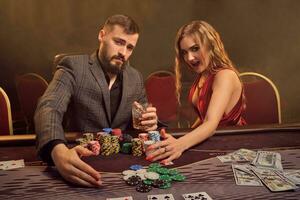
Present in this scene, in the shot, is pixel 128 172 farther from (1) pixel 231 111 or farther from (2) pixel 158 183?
(1) pixel 231 111

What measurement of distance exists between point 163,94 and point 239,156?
1975 mm

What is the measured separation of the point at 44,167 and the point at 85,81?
2.42 ft

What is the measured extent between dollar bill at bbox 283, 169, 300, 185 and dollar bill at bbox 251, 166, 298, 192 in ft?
0.07

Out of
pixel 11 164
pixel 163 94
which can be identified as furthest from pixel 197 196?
pixel 163 94

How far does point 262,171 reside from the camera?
1.38 m

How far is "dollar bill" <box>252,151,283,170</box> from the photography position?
1436 millimetres

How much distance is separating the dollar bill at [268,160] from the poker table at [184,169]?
1.3 inches

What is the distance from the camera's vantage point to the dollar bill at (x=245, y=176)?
4.22 feet

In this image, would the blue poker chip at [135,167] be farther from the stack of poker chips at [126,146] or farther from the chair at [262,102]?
the chair at [262,102]

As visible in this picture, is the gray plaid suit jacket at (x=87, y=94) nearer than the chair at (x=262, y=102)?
Yes

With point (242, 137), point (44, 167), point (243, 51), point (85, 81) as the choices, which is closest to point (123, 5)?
point (243, 51)

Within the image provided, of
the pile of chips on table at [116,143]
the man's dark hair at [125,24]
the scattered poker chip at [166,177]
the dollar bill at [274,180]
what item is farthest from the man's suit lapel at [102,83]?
the dollar bill at [274,180]

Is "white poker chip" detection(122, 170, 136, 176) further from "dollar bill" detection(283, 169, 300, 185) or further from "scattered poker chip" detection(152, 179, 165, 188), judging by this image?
"dollar bill" detection(283, 169, 300, 185)

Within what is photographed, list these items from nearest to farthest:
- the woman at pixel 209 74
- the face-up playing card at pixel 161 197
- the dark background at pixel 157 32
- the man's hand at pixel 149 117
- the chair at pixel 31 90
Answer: the face-up playing card at pixel 161 197, the man's hand at pixel 149 117, the woman at pixel 209 74, the chair at pixel 31 90, the dark background at pixel 157 32
